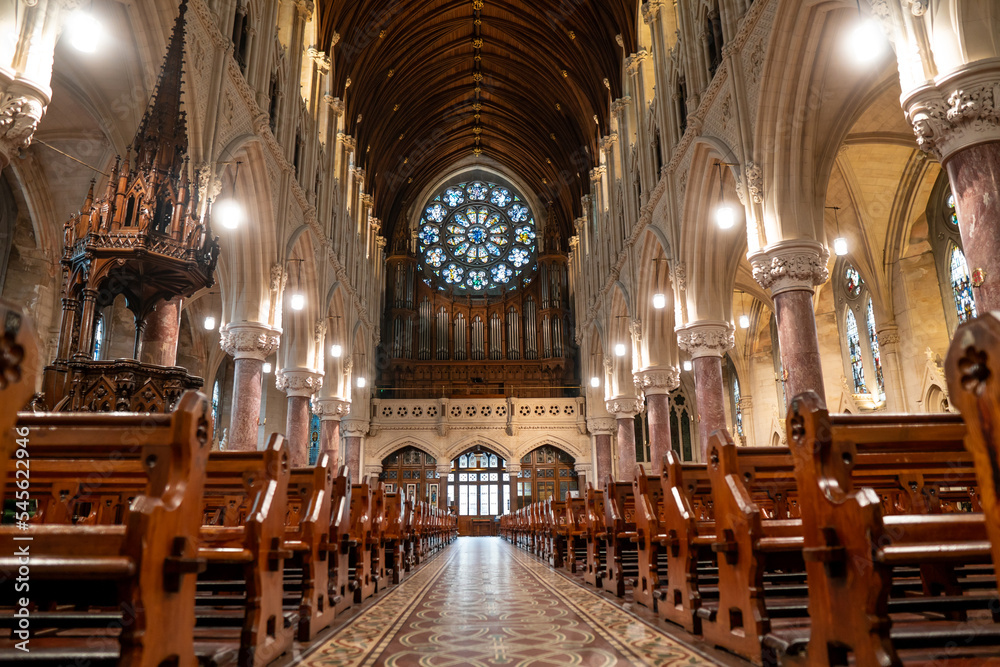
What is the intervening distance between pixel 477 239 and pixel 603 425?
1156 centimetres

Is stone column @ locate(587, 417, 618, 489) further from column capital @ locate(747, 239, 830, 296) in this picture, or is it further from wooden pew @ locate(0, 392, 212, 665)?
wooden pew @ locate(0, 392, 212, 665)

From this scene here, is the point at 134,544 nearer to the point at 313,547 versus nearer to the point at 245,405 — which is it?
the point at 313,547

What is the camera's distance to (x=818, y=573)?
2.56 m

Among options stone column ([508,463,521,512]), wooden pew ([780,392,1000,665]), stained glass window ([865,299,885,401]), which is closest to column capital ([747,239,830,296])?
wooden pew ([780,392,1000,665])

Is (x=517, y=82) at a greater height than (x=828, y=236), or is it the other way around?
(x=517, y=82)

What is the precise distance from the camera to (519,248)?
30.6 m

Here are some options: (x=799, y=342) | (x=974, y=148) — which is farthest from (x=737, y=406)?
(x=974, y=148)

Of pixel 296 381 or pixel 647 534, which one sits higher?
pixel 296 381

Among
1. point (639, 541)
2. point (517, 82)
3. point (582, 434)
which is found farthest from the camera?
point (517, 82)

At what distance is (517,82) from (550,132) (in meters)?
2.32

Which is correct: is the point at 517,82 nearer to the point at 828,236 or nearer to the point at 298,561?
the point at 828,236

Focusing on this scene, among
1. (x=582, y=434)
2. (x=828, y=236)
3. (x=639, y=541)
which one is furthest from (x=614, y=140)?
(x=639, y=541)

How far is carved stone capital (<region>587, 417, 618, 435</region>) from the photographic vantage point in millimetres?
22594

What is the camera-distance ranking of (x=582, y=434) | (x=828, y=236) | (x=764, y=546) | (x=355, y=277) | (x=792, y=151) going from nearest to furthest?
(x=764, y=546) → (x=792, y=151) → (x=828, y=236) → (x=355, y=277) → (x=582, y=434)
